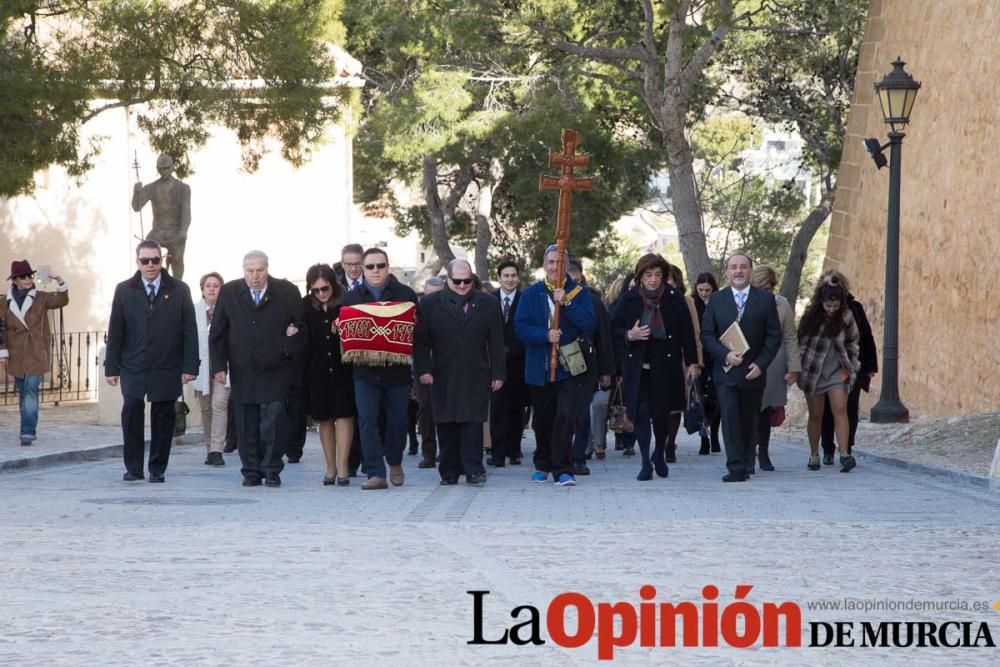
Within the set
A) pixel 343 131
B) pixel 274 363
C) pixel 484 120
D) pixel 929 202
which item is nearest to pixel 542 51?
pixel 484 120

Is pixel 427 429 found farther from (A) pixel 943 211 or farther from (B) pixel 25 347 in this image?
(A) pixel 943 211

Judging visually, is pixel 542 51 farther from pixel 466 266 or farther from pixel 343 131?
pixel 466 266

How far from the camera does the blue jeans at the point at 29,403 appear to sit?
53.7ft

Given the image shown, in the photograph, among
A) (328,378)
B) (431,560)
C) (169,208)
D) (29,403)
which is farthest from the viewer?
(169,208)

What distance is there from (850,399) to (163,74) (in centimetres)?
1050

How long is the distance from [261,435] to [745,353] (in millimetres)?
3746

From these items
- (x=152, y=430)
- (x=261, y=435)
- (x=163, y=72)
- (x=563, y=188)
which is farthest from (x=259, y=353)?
(x=163, y=72)

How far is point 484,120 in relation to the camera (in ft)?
96.9

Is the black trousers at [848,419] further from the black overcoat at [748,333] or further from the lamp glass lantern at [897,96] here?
the lamp glass lantern at [897,96]

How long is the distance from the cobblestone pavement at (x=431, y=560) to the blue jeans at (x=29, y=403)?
10.2 feet

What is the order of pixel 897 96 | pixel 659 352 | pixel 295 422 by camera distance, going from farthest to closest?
pixel 897 96 < pixel 295 422 < pixel 659 352

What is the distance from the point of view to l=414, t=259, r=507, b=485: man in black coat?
13.0 m

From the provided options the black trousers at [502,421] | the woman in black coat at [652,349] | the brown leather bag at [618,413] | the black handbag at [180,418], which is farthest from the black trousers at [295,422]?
the brown leather bag at [618,413]

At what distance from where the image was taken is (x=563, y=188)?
45.9 feet
